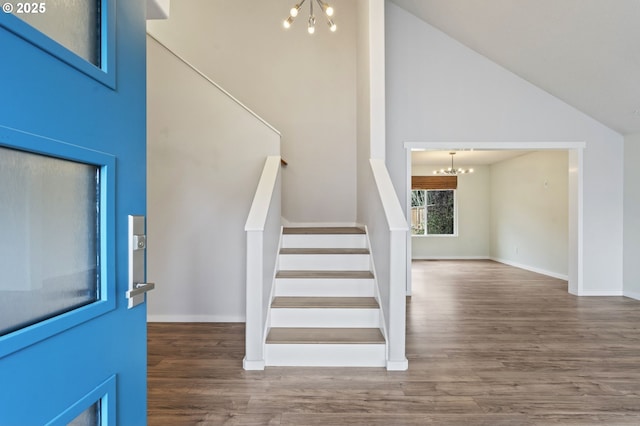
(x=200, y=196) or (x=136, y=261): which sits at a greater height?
(x=200, y=196)

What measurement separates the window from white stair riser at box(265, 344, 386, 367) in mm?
7682

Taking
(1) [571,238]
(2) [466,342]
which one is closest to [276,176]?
(2) [466,342]

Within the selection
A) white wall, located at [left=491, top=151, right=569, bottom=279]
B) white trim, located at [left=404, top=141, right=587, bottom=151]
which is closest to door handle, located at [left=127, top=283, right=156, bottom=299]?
white trim, located at [left=404, top=141, right=587, bottom=151]

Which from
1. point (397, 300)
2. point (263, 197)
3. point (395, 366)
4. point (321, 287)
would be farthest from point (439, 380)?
point (263, 197)

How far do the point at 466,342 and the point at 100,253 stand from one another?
3.20m

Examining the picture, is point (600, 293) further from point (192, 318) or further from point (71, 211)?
point (71, 211)

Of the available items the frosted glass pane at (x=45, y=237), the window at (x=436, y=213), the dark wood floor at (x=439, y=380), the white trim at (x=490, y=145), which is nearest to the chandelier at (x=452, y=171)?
the window at (x=436, y=213)

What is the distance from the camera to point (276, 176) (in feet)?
10.9

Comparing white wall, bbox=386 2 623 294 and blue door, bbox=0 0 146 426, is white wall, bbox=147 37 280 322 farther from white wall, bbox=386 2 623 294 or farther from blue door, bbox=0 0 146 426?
blue door, bbox=0 0 146 426

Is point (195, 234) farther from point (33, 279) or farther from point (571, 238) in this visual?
point (571, 238)

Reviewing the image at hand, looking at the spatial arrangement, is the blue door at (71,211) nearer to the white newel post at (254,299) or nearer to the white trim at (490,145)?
the white newel post at (254,299)

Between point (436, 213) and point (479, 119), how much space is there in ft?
17.3

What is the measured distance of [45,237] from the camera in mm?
696

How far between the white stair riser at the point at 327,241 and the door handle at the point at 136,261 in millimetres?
2837
